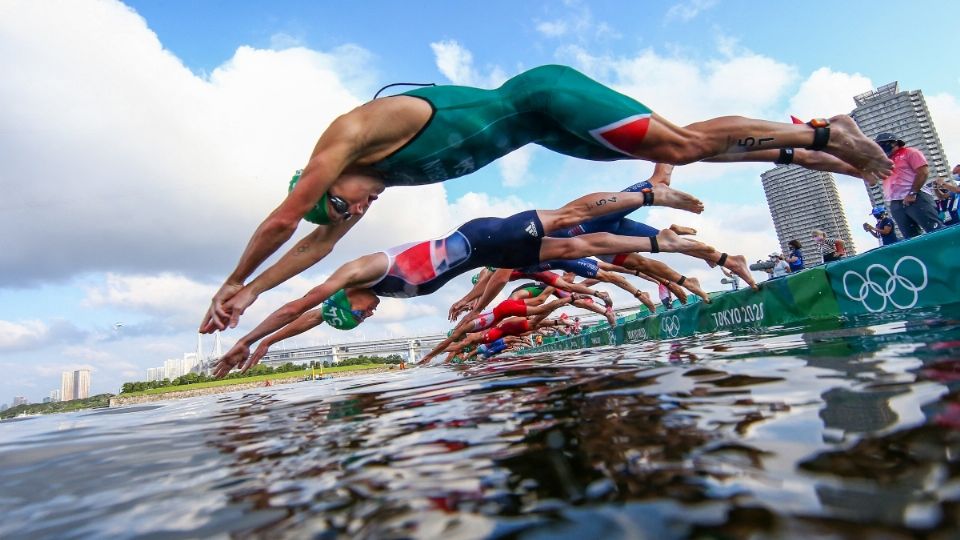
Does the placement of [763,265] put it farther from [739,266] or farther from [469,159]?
[469,159]

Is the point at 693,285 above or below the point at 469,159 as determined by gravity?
below

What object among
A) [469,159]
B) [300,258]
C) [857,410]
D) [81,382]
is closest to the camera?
[857,410]

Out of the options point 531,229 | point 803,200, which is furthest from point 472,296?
point 803,200

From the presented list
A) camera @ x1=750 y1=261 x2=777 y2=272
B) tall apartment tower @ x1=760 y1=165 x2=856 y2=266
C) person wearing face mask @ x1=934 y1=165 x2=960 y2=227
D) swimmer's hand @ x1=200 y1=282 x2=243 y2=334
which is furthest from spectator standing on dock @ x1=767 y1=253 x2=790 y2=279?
tall apartment tower @ x1=760 y1=165 x2=856 y2=266

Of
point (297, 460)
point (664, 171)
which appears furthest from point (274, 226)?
point (664, 171)

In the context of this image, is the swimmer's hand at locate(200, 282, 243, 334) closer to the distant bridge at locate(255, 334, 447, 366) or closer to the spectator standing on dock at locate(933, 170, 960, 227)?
the spectator standing on dock at locate(933, 170, 960, 227)

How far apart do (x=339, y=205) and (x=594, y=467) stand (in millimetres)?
3120

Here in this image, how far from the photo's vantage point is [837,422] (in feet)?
2.93

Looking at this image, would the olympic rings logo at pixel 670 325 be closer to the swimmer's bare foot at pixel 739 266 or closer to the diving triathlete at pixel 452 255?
the swimmer's bare foot at pixel 739 266

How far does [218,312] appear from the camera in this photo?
→ 11.5ft

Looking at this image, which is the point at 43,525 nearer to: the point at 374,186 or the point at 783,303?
the point at 374,186

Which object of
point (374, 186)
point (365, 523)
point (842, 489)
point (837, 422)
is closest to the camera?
point (842, 489)

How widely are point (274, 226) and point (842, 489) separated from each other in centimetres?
328

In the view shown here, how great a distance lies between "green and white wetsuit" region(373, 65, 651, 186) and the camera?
9.83 ft
